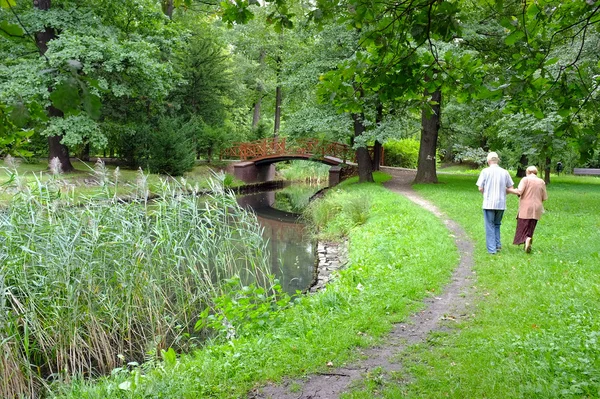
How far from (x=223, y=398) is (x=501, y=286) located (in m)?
3.70

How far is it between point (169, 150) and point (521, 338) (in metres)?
19.9

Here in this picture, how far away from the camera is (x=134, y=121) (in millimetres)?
22609

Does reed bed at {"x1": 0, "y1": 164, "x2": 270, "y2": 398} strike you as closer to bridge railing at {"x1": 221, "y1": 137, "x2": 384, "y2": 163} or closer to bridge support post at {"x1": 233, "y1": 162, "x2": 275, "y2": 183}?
bridge railing at {"x1": 221, "y1": 137, "x2": 384, "y2": 163}

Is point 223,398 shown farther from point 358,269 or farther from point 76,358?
point 358,269

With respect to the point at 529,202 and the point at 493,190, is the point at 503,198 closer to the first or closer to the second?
the point at 493,190

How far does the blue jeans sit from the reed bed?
345 centimetres

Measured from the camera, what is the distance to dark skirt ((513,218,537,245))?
7.18 meters

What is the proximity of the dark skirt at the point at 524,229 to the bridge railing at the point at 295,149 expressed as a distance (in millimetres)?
16031

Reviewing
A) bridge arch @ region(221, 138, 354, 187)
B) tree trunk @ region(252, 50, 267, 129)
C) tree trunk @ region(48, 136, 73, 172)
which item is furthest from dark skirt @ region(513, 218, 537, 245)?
tree trunk @ region(252, 50, 267, 129)

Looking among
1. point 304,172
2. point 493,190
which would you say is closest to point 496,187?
point 493,190

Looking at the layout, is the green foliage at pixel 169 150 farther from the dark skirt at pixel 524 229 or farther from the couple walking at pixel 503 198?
the dark skirt at pixel 524 229

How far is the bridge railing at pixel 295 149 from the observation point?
23.8m

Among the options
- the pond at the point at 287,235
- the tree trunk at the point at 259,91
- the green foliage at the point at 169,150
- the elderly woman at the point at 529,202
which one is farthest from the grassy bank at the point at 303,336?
the tree trunk at the point at 259,91

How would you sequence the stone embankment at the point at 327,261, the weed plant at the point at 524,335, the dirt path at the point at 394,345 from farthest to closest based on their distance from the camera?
1. the stone embankment at the point at 327,261
2. the dirt path at the point at 394,345
3. the weed plant at the point at 524,335
